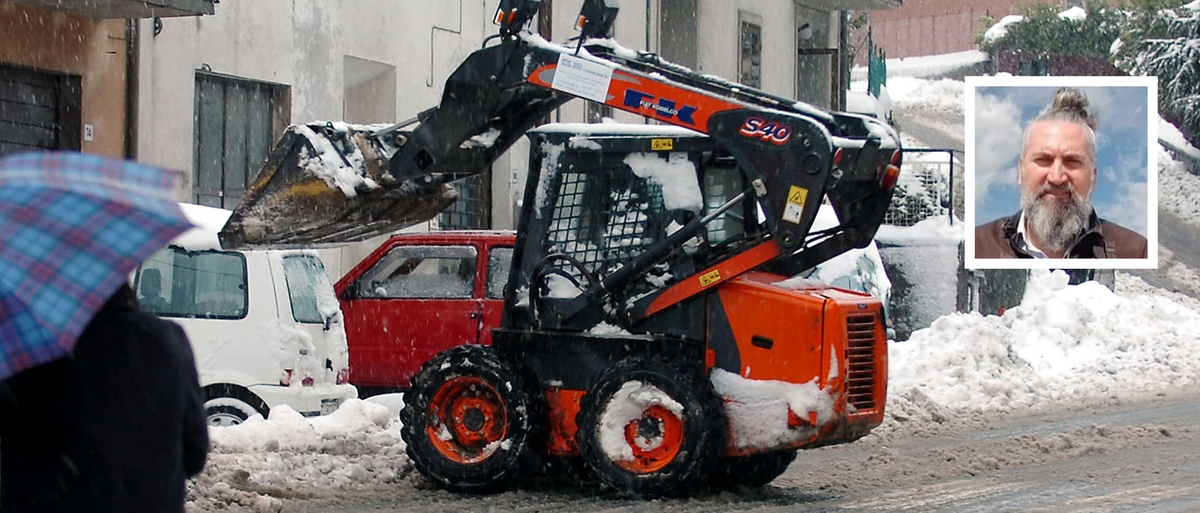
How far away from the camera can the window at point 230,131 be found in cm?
1831

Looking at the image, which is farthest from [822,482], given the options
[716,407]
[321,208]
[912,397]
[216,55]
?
[216,55]

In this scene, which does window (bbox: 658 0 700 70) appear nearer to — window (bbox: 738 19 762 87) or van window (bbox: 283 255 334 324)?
window (bbox: 738 19 762 87)

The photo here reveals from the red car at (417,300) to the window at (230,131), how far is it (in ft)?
16.4

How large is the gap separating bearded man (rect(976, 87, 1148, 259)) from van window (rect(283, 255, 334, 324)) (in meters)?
14.7

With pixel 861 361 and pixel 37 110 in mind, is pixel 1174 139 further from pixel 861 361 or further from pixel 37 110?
pixel 861 361

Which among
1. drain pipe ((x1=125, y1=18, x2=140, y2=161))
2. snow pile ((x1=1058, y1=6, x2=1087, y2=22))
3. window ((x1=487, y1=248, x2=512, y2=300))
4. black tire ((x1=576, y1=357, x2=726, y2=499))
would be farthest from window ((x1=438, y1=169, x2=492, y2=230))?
snow pile ((x1=1058, y1=6, x2=1087, y2=22))

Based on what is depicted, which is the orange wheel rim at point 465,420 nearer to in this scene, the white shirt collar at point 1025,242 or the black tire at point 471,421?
the black tire at point 471,421

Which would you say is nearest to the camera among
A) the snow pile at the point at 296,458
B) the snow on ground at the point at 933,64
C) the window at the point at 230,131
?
the snow pile at the point at 296,458

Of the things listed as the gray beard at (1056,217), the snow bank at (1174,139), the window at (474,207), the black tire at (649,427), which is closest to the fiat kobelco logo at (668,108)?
the black tire at (649,427)

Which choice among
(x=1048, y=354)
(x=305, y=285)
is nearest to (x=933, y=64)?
(x=1048, y=354)

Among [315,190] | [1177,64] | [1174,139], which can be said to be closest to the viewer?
[315,190]

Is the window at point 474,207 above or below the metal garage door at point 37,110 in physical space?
below

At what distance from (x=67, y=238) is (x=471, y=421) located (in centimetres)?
613

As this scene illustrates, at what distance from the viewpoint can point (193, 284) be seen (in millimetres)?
10898
